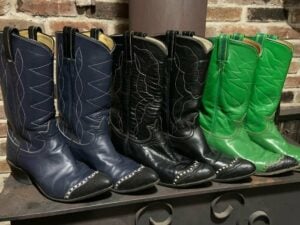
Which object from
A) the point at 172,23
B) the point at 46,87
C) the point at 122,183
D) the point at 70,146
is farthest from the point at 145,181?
the point at 172,23

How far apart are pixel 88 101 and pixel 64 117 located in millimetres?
105

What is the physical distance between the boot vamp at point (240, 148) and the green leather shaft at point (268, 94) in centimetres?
6

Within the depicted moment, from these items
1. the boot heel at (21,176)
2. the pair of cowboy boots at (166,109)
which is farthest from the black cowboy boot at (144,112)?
Answer: the boot heel at (21,176)

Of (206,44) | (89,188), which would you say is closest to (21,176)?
(89,188)

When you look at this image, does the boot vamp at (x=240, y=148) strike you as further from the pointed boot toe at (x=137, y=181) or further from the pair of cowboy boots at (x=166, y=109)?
the pointed boot toe at (x=137, y=181)

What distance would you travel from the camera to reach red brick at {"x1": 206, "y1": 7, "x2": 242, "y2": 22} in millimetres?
1411

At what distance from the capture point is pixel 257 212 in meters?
1.07

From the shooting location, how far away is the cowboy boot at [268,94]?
42.9 inches

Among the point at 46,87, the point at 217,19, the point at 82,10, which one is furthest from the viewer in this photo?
the point at 217,19

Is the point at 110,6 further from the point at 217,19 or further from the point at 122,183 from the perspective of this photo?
the point at 122,183

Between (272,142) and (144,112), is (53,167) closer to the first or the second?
(144,112)

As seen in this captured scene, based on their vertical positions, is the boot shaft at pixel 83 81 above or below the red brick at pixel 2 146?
above

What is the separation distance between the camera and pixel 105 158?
37.7 inches

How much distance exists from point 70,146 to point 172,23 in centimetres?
50
